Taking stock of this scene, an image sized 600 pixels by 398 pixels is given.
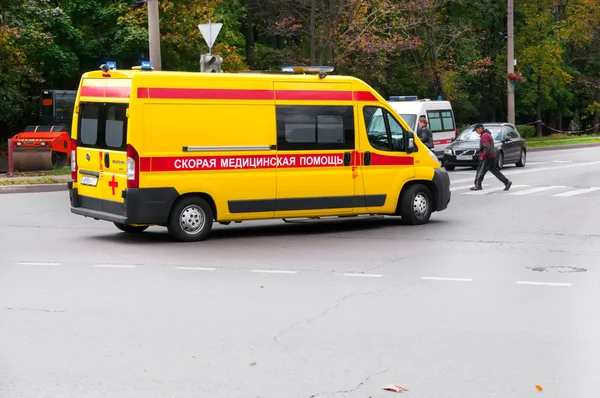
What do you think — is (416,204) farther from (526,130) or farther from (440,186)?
(526,130)

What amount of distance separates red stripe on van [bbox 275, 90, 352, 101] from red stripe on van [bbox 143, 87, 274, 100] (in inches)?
8.8

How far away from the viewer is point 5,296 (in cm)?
1014

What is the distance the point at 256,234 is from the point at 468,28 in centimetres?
3569

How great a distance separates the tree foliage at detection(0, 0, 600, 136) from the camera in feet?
127

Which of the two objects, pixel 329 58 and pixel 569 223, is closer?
pixel 569 223

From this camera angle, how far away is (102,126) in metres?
15.0

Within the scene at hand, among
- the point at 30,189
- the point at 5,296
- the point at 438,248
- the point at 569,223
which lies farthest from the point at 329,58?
the point at 5,296

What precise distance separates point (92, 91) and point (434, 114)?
20779 millimetres

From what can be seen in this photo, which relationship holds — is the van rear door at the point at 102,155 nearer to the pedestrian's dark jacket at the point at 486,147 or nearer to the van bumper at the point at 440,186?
the van bumper at the point at 440,186

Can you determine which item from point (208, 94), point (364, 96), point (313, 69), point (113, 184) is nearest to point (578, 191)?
point (364, 96)

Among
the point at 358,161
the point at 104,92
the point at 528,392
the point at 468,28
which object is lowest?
the point at 528,392

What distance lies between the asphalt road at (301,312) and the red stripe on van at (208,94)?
2087 millimetres

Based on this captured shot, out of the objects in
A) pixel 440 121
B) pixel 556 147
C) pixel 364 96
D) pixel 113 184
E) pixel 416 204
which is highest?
pixel 364 96

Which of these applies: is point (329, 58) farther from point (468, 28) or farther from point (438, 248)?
point (438, 248)
